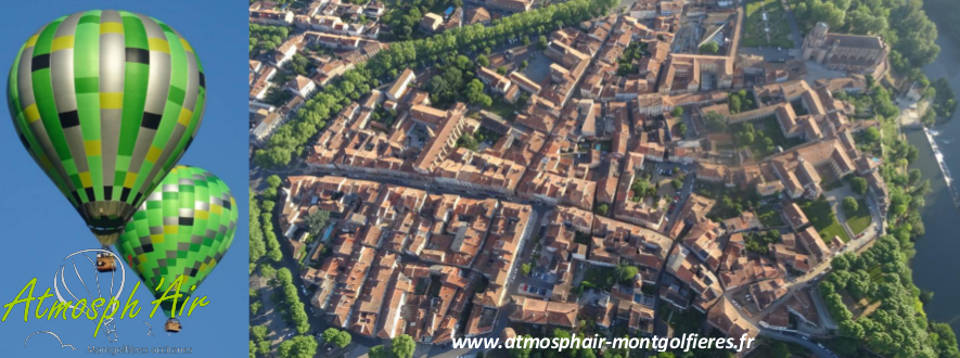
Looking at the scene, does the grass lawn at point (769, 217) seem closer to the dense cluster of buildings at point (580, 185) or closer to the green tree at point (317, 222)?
the dense cluster of buildings at point (580, 185)

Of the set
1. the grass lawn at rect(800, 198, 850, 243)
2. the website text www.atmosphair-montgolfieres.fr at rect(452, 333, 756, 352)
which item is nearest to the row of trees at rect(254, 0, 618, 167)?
the grass lawn at rect(800, 198, 850, 243)

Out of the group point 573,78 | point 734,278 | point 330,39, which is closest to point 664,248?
point 734,278

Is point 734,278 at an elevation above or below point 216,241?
below

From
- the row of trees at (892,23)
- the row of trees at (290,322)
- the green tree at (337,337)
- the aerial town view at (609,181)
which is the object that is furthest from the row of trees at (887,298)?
the row of trees at (290,322)

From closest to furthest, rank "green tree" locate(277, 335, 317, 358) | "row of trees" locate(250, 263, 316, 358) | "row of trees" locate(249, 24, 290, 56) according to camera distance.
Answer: "green tree" locate(277, 335, 317, 358)
"row of trees" locate(250, 263, 316, 358)
"row of trees" locate(249, 24, 290, 56)

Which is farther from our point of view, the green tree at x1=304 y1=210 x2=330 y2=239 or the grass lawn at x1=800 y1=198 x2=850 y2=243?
the green tree at x1=304 y1=210 x2=330 y2=239

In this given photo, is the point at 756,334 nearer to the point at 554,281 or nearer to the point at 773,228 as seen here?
the point at 773,228

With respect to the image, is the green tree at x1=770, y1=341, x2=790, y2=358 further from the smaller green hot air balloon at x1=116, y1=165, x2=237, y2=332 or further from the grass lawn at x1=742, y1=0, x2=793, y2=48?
the smaller green hot air balloon at x1=116, y1=165, x2=237, y2=332
